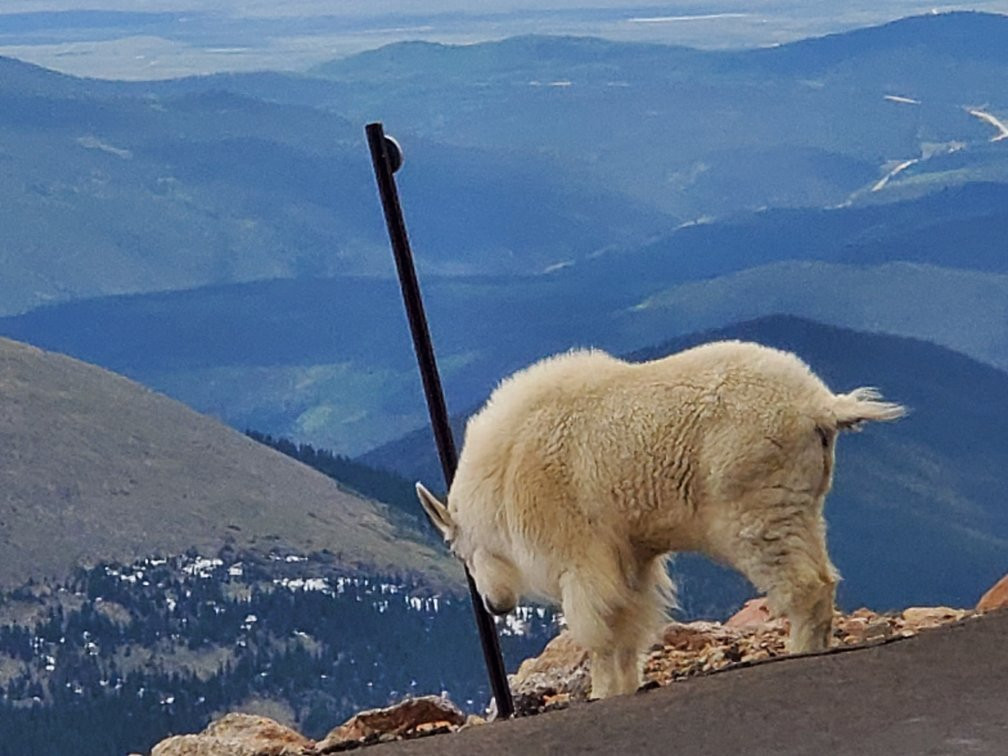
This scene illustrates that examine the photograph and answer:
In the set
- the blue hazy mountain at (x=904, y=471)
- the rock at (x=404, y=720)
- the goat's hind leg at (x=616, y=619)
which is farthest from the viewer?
the blue hazy mountain at (x=904, y=471)

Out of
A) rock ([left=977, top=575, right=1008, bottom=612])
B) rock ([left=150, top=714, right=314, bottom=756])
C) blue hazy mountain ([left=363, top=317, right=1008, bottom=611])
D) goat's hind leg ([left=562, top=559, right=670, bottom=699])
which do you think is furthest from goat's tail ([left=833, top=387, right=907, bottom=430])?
blue hazy mountain ([left=363, top=317, right=1008, bottom=611])

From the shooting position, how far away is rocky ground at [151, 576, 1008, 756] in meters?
5.33

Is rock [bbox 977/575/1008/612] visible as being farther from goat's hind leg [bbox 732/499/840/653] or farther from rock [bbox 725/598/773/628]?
goat's hind leg [bbox 732/499/840/653]

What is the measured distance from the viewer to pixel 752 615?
6.57 m

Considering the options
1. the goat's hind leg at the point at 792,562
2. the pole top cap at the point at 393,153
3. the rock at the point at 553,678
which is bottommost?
the rock at the point at 553,678

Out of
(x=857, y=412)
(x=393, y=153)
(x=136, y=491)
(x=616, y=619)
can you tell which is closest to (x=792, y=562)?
(x=857, y=412)

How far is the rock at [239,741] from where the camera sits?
5227 mm

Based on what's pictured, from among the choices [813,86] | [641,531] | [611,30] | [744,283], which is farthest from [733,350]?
[813,86]

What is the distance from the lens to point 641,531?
480cm

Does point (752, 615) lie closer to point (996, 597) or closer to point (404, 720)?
point (996, 597)

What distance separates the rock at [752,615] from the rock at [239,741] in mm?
1754

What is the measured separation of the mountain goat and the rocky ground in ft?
1.45

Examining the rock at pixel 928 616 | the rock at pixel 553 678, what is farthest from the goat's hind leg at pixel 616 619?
the rock at pixel 928 616

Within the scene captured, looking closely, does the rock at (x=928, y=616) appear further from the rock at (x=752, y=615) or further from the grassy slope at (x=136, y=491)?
the grassy slope at (x=136, y=491)
